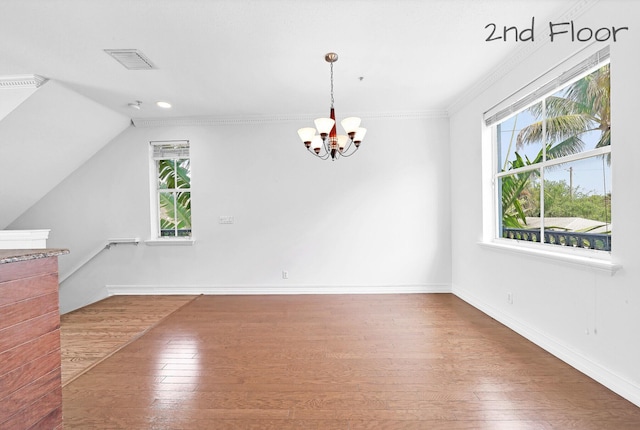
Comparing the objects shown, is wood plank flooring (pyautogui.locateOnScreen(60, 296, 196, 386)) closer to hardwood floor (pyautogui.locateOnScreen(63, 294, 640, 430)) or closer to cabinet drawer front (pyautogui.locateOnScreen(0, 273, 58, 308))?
hardwood floor (pyautogui.locateOnScreen(63, 294, 640, 430))

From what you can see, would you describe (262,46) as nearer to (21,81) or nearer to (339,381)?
(21,81)

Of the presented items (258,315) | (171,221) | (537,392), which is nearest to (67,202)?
(171,221)

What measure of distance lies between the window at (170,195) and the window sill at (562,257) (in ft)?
14.6

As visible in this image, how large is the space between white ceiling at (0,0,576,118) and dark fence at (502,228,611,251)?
1760 millimetres

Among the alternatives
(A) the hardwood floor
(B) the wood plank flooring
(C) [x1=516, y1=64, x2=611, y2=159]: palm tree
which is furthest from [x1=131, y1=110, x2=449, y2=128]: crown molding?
(A) the hardwood floor

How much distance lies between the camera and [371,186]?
444 centimetres

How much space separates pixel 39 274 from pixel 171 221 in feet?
11.3

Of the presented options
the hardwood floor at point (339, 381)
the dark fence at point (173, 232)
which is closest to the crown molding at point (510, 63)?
the hardwood floor at point (339, 381)

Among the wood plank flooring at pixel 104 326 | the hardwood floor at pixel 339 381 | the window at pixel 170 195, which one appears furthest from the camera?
the window at pixel 170 195

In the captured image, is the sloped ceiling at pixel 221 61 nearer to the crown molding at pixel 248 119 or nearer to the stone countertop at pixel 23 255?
the crown molding at pixel 248 119

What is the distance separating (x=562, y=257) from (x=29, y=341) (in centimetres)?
351

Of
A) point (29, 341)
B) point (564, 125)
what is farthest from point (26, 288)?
point (564, 125)

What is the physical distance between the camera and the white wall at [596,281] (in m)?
1.83

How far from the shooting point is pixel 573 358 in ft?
7.49
